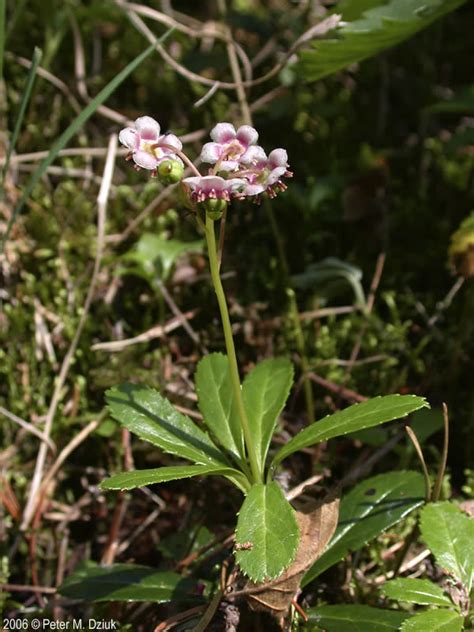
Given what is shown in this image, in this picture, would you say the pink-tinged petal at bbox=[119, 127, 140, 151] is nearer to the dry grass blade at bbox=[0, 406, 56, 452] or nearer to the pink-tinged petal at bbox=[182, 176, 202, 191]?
the pink-tinged petal at bbox=[182, 176, 202, 191]

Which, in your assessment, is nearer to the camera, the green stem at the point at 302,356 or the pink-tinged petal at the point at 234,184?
the pink-tinged petal at the point at 234,184

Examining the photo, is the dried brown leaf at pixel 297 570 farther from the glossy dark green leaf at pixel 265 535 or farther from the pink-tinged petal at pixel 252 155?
the pink-tinged petal at pixel 252 155

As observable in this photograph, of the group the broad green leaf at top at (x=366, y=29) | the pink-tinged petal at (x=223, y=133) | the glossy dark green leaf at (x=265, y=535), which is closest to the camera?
the glossy dark green leaf at (x=265, y=535)

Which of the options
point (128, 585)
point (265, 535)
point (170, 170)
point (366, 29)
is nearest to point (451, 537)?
point (265, 535)

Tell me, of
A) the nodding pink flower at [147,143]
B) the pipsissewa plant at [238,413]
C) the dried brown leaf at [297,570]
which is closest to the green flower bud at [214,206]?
the pipsissewa plant at [238,413]

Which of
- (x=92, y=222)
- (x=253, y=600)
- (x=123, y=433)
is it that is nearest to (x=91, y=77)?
(x=92, y=222)

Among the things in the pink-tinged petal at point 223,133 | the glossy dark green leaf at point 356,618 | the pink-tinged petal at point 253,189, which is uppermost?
the pink-tinged petal at point 223,133

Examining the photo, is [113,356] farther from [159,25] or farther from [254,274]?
[159,25]

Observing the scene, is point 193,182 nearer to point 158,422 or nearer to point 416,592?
point 158,422
